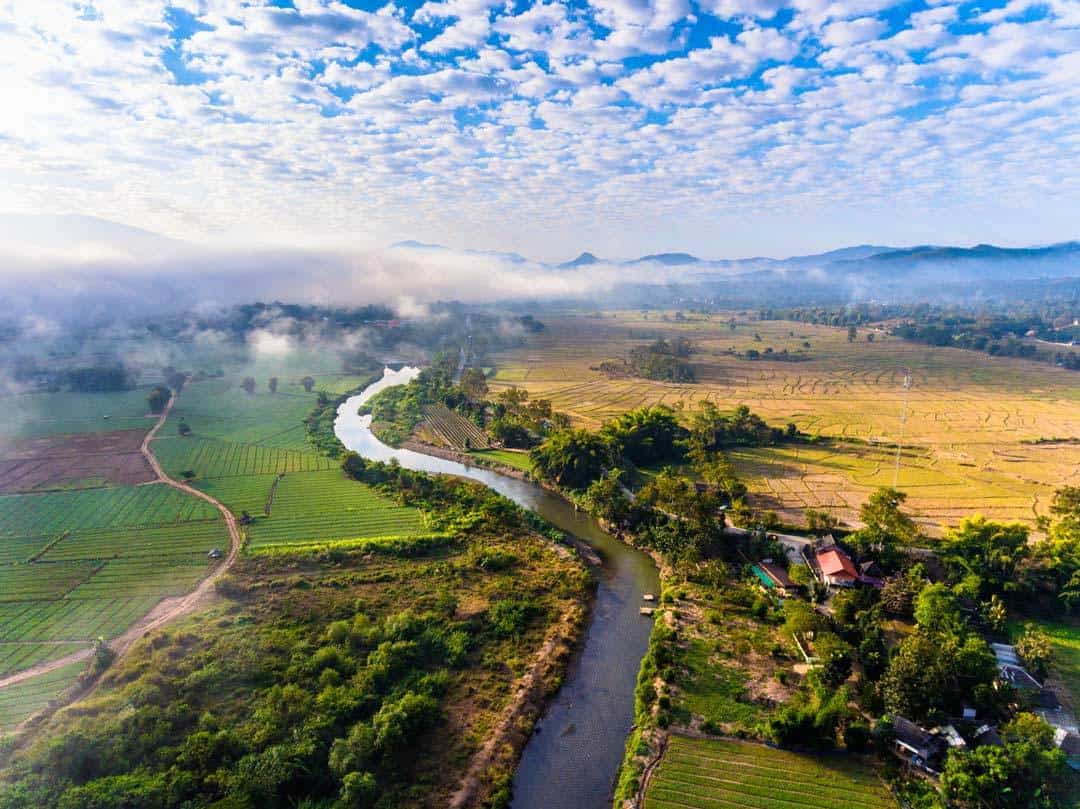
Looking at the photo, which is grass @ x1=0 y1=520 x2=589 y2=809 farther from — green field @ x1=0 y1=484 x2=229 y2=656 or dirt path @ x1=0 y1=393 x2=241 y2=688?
green field @ x1=0 y1=484 x2=229 y2=656

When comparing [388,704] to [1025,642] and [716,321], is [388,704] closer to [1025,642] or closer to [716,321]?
[1025,642]

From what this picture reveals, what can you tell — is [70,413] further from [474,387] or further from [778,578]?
[778,578]

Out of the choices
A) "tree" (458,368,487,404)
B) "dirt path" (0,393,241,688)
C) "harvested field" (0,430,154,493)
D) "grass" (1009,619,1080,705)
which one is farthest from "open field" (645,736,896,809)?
"tree" (458,368,487,404)

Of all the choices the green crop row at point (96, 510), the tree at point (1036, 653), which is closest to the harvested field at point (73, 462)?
the green crop row at point (96, 510)

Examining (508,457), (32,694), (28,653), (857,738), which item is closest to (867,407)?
(508,457)

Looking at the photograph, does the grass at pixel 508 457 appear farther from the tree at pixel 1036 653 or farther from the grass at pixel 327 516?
the tree at pixel 1036 653
